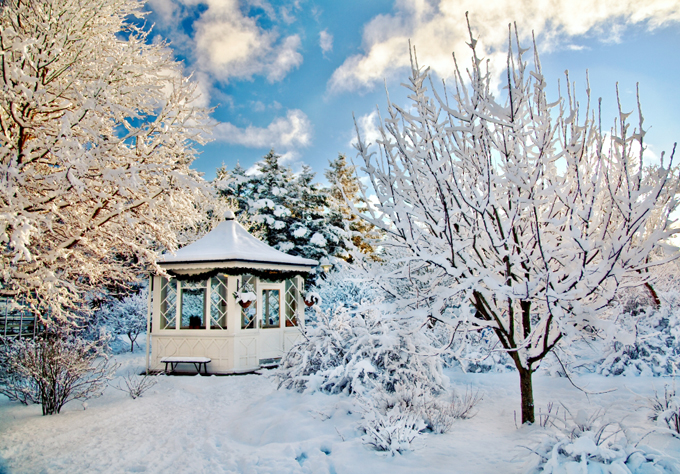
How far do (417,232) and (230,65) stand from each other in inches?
269

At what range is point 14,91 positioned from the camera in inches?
168

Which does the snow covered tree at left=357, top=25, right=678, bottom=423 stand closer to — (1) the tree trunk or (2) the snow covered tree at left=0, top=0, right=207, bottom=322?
(1) the tree trunk

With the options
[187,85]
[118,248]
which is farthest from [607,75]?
[118,248]

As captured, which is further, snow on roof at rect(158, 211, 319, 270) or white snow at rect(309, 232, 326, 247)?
white snow at rect(309, 232, 326, 247)

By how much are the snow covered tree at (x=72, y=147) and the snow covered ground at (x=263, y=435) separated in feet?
5.66

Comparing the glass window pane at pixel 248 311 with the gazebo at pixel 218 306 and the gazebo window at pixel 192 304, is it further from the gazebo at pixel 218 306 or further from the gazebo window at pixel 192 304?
the gazebo window at pixel 192 304

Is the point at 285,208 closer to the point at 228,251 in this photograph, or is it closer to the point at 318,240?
the point at 318,240

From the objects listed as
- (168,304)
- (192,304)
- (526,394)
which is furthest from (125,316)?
(526,394)

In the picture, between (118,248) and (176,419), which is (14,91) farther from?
(176,419)

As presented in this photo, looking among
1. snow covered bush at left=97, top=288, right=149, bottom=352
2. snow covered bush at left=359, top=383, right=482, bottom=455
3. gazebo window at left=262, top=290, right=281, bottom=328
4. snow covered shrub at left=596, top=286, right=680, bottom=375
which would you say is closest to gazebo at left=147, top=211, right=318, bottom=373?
gazebo window at left=262, top=290, right=281, bottom=328

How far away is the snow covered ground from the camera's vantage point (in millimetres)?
3650

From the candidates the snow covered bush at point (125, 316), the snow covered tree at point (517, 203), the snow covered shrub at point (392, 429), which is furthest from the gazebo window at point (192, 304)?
the snow covered tree at point (517, 203)

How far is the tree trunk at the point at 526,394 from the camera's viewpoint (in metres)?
4.06

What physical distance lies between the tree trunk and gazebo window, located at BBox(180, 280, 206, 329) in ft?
28.0
